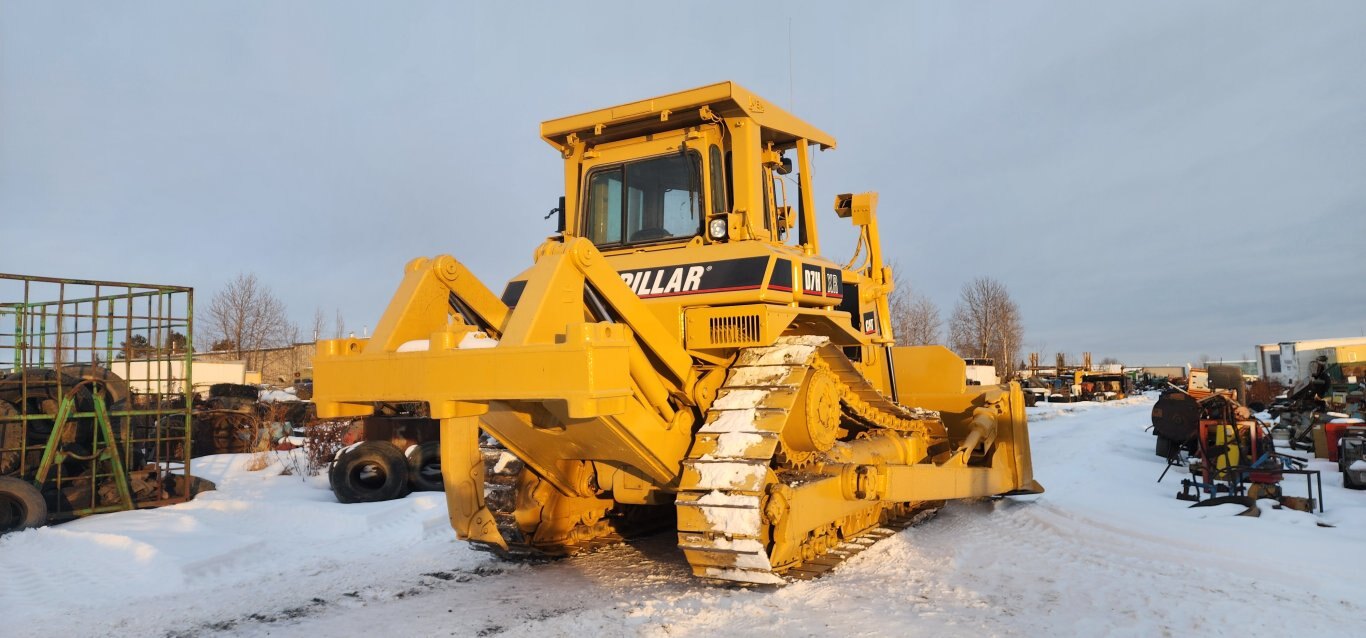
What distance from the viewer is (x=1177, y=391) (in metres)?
12.4

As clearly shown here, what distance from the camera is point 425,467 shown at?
10.9 m

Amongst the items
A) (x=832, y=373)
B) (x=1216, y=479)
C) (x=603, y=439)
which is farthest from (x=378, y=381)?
(x=1216, y=479)

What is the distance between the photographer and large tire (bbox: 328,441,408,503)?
10203 millimetres

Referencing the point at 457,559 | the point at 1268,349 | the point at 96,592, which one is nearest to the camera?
the point at 96,592

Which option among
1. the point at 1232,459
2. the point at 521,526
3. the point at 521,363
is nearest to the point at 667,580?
the point at 521,526

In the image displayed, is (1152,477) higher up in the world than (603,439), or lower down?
lower down

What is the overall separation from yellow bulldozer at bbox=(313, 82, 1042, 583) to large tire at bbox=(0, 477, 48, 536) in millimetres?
4689

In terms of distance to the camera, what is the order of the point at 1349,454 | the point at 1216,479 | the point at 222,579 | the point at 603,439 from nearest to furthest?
1. the point at 603,439
2. the point at 222,579
3. the point at 1216,479
4. the point at 1349,454

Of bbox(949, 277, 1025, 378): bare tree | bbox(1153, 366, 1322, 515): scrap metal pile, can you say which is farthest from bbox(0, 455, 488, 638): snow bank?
bbox(949, 277, 1025, 378): bare tree

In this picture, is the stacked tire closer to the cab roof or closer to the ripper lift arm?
the ripper lift arm

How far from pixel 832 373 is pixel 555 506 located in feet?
8.07

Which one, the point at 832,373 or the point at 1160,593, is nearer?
the point at 1160,593

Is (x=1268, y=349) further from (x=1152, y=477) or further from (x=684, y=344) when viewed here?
(x=684, y=344)

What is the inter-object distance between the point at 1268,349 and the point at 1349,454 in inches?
1765
